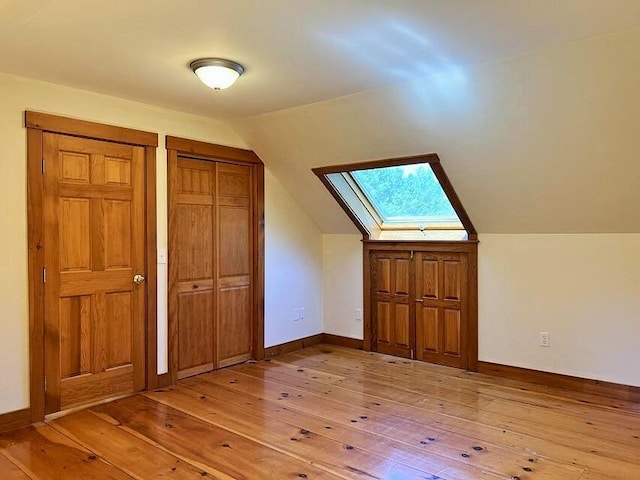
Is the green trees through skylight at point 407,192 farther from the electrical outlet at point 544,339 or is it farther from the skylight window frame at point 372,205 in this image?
the electrical outlet at point 544,339

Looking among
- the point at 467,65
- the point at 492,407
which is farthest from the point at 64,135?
the point at 492,407

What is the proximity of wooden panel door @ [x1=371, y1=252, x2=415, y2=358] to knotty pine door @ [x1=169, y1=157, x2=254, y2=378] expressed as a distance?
132 centimetres

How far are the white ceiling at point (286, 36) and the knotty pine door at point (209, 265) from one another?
1118mm

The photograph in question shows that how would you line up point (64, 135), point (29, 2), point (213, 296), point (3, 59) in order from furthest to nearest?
point (213, 296)
point (64, 135)
point (3, 59)
point (29, 2)

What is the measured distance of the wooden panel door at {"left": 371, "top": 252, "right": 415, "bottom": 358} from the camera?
4812 millimetres

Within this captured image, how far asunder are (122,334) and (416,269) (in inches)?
107

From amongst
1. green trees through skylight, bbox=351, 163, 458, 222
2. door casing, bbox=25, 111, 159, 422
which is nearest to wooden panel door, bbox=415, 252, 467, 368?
green trees through skylight, bbox=351, 163, 458, 222

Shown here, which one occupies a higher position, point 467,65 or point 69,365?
point 467,65

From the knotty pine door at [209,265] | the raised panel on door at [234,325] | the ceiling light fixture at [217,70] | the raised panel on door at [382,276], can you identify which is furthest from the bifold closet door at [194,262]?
the raised panel on door at [382,276]

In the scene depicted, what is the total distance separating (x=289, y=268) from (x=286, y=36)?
9.68ft

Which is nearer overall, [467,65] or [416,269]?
[467,65]

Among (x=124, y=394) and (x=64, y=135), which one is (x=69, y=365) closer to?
(x=124, y=394)

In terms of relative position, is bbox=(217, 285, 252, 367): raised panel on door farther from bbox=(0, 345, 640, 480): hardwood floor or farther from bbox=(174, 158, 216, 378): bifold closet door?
bbox=(0, 345, 640, 480): hardwood floor

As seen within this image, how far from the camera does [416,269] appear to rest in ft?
15.6
